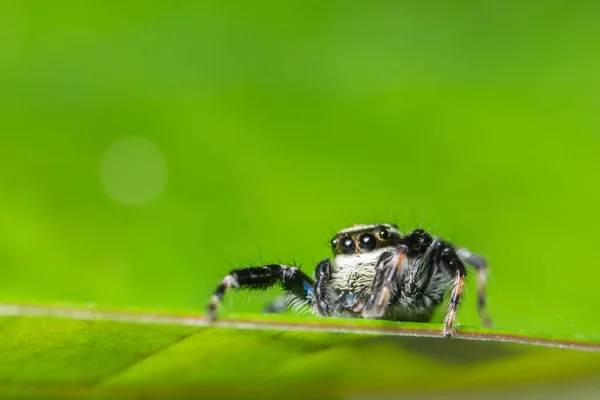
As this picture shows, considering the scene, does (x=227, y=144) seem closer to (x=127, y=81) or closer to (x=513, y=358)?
(x=127, y=81)

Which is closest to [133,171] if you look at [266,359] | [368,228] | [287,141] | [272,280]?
[287,141]

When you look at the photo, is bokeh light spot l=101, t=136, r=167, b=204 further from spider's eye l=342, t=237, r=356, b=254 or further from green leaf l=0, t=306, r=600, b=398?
green leaf l=0, t=306, r=600, b=398

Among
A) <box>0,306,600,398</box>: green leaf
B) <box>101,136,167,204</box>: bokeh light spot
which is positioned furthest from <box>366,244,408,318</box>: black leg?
<box>101,136,167,204</box>: bokeh light spot

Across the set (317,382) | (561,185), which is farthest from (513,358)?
(561,185)

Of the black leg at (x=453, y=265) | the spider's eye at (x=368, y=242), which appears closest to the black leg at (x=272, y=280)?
the spider's eye at (x=368, y=242)

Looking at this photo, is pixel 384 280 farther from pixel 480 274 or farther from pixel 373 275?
pixel 480 274

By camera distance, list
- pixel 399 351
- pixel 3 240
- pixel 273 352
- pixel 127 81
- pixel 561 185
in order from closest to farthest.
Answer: pixel 273 352 → pixel 399 351 → pixel 3 240 → pixel 561 185 → pixel 127 81

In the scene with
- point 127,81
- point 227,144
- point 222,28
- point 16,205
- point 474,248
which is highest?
point 222,28
